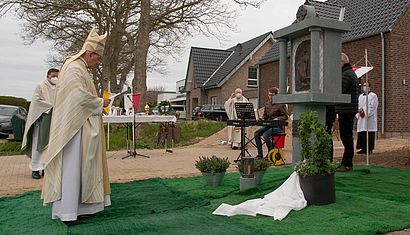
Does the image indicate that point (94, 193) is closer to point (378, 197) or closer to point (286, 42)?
point (378, 197)

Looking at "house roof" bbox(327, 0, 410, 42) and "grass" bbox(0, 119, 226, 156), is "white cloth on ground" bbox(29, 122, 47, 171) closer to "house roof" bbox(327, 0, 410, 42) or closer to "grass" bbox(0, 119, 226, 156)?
"grass" bbox(0, 119, 226, 156)

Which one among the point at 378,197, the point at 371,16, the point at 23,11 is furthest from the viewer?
the point at 371,16

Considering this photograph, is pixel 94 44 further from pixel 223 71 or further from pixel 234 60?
pixel 234 60

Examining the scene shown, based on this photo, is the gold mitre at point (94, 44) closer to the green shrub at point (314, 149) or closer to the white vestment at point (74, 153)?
the white vestment at point (74, 153)

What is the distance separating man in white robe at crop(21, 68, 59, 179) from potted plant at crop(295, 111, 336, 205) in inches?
182

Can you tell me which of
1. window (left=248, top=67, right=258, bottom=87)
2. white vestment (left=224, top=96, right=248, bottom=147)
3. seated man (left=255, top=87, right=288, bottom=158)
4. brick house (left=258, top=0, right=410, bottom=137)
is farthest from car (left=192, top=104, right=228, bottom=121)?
seated man (left=255, top=87, right=288, bottom=158)

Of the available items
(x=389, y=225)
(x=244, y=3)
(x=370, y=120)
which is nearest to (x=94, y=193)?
(x=389, y=225)

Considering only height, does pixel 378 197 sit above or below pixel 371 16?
below

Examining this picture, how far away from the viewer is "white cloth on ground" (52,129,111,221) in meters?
4.57

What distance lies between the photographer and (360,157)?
10.3 meters

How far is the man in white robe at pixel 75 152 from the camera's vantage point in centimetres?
461

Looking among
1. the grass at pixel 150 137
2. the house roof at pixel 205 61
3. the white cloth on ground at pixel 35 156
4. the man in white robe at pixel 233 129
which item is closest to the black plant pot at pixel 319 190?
the white cloth on ground at pixel 35 156

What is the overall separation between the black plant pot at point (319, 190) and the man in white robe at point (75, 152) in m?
2.31

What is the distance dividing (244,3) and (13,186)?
45.5ft
